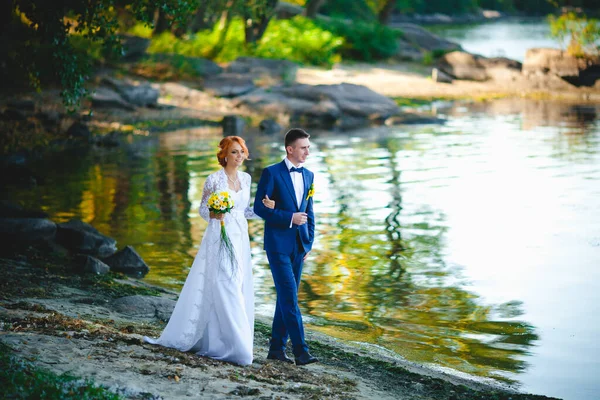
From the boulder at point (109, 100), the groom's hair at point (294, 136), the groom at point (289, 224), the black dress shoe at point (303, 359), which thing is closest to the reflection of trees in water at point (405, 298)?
the black dress shoe at point (303, 359)

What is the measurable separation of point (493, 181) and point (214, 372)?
1377 centimetres

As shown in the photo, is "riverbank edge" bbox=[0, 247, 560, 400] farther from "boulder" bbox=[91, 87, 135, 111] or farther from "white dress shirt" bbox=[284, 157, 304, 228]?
"boulder" bbox=[91, 87, 135, 111]

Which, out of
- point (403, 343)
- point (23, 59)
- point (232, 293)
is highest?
point (23, 59)

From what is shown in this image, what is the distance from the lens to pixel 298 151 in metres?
7.95

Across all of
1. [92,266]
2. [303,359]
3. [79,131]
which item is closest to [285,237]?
[303,359]

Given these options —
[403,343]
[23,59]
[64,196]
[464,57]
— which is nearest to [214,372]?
[403,343]

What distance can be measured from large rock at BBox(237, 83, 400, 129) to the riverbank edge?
22384mm

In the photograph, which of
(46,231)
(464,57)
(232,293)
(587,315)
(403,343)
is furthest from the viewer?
(464,57)

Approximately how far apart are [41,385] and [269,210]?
2.52m

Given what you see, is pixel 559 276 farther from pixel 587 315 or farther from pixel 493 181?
pixel 493 181

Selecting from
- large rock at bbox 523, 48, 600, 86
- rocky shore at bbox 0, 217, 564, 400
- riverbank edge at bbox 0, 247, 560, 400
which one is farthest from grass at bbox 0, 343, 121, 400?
large rock at bbox 523, 48, 600, 86

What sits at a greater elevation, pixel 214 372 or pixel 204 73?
pixel 204 73

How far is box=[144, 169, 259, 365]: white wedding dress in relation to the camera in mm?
8023

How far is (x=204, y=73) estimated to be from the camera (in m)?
36.6
